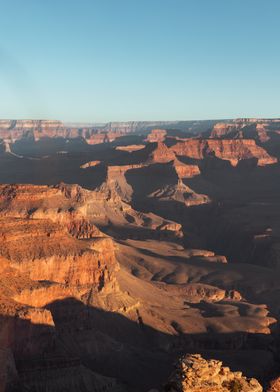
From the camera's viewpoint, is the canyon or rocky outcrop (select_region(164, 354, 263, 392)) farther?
the canyon

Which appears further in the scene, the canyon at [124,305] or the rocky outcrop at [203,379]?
the canyon at [124,305]

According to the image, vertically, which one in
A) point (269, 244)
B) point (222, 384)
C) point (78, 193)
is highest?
point (222, 384)

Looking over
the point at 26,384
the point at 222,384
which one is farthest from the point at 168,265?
the point at 222,384

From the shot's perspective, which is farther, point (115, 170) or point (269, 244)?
point (115, 170)

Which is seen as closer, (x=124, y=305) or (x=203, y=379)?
(x=203, y=379)

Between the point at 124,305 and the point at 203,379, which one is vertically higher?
the point at 203,379

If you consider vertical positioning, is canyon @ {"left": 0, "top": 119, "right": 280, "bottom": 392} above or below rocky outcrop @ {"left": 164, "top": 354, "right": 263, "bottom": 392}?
below

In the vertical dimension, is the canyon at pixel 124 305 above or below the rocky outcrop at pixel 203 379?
below

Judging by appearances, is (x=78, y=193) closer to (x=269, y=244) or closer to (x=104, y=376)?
(x=269, y=244)
